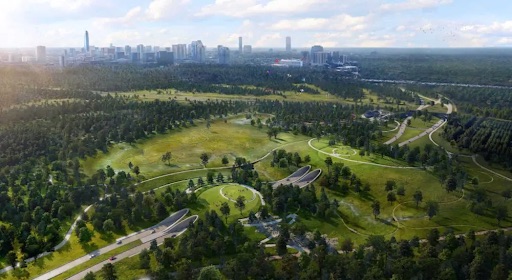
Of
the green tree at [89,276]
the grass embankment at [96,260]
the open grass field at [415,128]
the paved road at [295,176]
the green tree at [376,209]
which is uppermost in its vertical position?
the open grass field at [415,128]

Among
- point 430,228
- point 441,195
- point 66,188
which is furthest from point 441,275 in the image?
point 66,188

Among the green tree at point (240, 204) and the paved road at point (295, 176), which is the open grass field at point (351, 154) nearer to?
the paved road at point (295, 176)

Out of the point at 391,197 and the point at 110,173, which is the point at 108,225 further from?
the point at 391,197

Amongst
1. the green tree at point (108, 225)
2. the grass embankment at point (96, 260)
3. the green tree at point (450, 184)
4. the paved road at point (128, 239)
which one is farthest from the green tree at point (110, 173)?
the green tree at point (450, 184)

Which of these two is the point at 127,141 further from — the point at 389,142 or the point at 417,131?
the point at 417,131

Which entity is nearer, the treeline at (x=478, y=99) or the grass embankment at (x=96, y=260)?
the grass embankment at (x=96, y=260)
